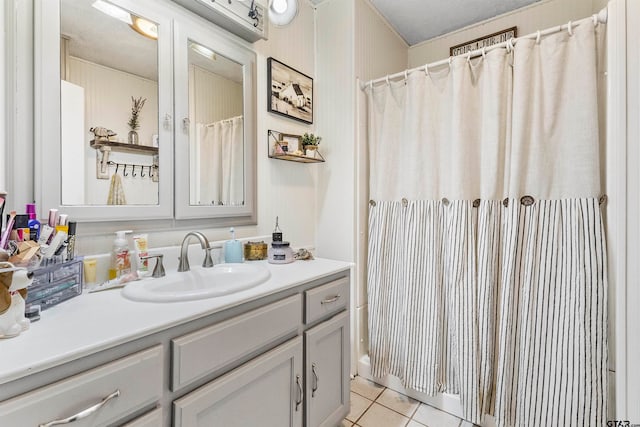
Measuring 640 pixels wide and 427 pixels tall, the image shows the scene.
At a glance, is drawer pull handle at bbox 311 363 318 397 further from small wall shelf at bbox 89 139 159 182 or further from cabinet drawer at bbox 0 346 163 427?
small wall shelf at bbox 89 139 159 182

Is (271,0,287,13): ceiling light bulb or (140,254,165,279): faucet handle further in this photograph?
(271,0,287,13): ceiling light bulb

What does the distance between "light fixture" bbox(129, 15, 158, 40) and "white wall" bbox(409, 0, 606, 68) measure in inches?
77.1

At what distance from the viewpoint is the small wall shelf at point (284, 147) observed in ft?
5.45

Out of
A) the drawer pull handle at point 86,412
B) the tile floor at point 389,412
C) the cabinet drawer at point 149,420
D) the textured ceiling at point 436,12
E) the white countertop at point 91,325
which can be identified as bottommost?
the tile floor at point 389,412

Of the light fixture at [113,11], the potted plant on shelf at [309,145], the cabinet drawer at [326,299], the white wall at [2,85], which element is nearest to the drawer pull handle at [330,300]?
the cabinet drawer at [326,299]

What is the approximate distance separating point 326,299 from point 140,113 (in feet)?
3.52

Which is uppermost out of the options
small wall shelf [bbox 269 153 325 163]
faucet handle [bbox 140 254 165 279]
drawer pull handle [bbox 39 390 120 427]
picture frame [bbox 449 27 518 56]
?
picture frame [bbox 449 27 518 56]

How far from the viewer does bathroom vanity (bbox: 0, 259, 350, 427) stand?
58cm

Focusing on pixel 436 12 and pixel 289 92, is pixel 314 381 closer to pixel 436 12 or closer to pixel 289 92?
pixel 289 92

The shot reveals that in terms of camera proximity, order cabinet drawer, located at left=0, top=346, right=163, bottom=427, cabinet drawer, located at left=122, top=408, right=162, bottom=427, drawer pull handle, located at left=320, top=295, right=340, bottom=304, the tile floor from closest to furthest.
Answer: cabinet drawer, located at left=0, top=346, right=163, bottom=427 < cabinet drawer, located at left=122, top=408, right=162, bottom=427 < drawer pull handle, located at left=320, top=295, right=340, bottom=304 < the tile floor

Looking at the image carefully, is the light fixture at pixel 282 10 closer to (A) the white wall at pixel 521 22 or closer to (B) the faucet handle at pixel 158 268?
(B) the faucet handle at pixel 158 268

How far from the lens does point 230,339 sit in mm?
880

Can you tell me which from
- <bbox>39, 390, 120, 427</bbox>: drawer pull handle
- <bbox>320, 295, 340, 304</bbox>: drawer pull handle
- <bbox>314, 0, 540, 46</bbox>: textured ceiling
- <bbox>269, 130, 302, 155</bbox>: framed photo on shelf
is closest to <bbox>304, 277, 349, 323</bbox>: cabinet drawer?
<bbox>320, 295, 340, 304</bbox>: drawer pull handle

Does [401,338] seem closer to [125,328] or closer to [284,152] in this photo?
[284,152]
